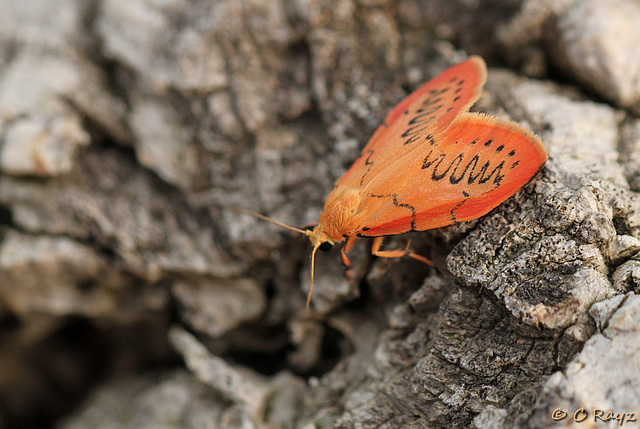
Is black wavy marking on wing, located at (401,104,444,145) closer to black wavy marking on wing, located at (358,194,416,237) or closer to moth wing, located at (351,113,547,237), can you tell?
moth wing, located at (351,113,547,237)

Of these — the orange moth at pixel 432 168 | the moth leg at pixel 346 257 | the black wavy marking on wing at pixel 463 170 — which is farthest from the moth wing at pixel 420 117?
the moth leg at pixel 346 257

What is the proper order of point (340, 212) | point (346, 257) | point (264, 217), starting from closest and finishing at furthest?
point (340, 212), point (346, 257), point (264, 217)

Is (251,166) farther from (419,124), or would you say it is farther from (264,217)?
(419,124)

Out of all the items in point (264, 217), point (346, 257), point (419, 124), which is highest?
point (419, 124)

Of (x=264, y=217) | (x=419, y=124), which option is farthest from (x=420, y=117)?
(x=264, y=217)

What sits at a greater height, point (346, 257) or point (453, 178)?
point (453, 178)

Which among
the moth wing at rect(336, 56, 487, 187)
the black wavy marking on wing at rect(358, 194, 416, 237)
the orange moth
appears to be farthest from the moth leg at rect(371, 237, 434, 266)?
the moth wing at rect(336, 56, 487, 187)

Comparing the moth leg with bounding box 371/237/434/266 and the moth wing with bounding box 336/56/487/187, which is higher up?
the moth wing with bounding box 336/56/487/187

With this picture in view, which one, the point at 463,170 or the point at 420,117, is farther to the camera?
the point at 420,117

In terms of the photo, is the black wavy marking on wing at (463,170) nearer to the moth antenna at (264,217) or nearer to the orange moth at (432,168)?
the orange moth at (432,168)
